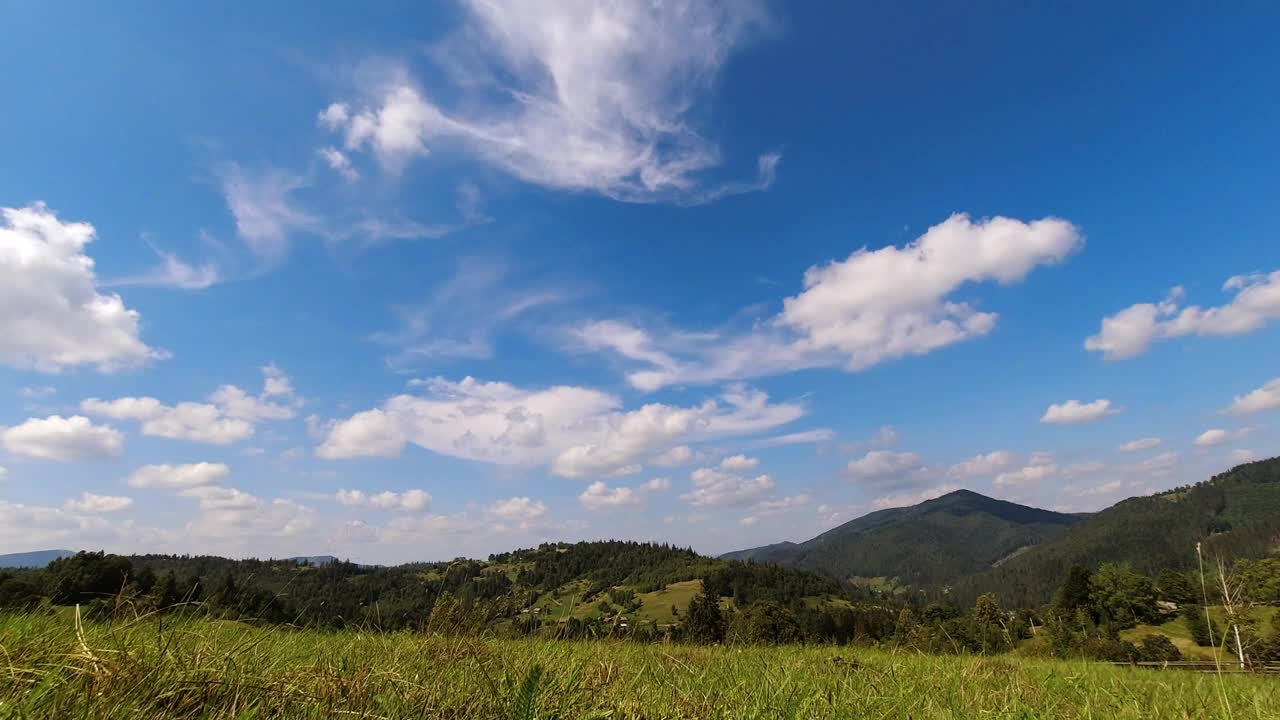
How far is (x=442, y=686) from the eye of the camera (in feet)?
13.1

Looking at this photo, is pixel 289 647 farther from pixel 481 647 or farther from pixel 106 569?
pixel 106 569

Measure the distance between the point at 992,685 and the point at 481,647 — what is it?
5.39 meters

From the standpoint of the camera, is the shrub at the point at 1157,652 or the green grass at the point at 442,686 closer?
the green grass at the point at 442,686

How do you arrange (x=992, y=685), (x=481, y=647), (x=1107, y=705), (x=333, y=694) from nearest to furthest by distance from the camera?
(x=333, y=694) → (x=1107, y=705) → (x=481, y=647) → (x=992, y=685)

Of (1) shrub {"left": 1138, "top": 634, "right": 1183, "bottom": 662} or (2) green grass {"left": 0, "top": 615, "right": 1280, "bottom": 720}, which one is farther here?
(1) shrub {"left": 1138, "top": 634, "right": 1183, "bottom": 662}

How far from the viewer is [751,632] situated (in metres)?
11.8

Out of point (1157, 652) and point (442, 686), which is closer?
point (442, 686)

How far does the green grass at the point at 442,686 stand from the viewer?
261 centimetres

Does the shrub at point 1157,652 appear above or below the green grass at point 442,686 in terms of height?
below

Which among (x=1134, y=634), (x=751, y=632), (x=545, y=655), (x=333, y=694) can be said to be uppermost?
(x=333, y=694)

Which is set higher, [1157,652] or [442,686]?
[442,686]

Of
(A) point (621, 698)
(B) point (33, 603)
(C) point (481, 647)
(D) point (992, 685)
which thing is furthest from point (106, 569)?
(D) point (992, 685)

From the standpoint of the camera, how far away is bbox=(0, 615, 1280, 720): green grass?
2605 millimetres

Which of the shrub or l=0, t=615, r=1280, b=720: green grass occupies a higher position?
l=0, t=615, r=1280, b=720: green grass
